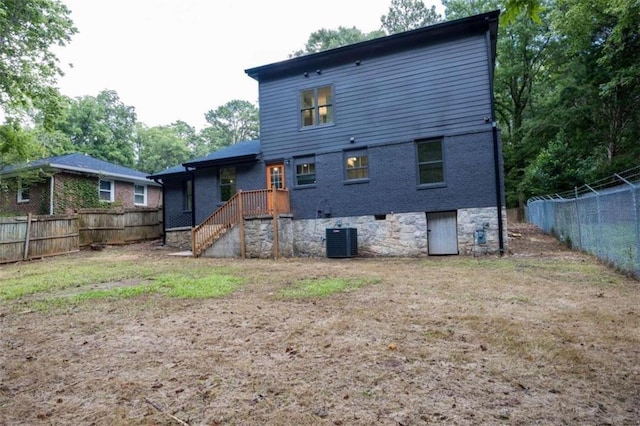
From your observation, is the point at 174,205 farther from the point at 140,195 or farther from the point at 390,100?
the point at 390,100

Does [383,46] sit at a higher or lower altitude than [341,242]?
higher

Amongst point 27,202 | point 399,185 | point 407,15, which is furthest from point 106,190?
point 407,15

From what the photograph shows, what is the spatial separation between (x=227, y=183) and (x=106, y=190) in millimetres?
8879

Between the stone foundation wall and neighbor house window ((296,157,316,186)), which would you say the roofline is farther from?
neighbor house window ((296,157,316,186))

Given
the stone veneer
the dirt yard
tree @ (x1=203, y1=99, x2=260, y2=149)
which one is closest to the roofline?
the stone veneer

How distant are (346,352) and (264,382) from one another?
847mm

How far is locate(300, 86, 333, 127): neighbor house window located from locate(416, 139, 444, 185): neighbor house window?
3.43 meters

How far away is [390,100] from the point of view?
1174 centimetres

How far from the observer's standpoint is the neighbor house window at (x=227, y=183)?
46.5ft

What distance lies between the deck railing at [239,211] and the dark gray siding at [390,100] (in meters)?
1.90

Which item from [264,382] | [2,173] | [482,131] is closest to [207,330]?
[264,382]

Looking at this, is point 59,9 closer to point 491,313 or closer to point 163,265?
point 163,265

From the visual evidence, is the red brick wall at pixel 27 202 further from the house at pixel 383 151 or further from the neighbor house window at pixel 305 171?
the neighbor house window at pixel 305 171

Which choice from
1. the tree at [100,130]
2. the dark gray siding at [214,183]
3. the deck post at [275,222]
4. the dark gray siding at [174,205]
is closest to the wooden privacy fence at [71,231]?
the dark gray siding at [174,205]
